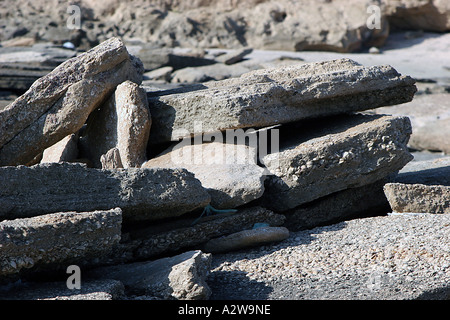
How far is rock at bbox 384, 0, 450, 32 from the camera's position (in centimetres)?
1338

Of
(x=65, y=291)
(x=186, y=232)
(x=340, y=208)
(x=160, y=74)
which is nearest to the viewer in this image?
(x=65, y=291)

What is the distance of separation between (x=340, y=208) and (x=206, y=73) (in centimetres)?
601

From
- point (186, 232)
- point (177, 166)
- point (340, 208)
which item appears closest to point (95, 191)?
point (186, 232)

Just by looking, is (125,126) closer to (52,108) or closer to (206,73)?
(52,108)

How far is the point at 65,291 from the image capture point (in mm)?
2781

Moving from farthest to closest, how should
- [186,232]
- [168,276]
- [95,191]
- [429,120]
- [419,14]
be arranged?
[419,14]
[429,120]
[186,232]
[95,191]
[168,276]

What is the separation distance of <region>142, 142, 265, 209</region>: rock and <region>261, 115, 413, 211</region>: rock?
0.65ft

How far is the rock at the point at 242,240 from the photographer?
349 centimetres

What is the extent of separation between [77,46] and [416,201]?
9.31m

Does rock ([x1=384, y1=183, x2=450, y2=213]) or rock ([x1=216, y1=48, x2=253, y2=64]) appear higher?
rock ([x1=384, y1=183, x2=450, y2=213])

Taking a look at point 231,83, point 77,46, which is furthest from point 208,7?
point 231,83

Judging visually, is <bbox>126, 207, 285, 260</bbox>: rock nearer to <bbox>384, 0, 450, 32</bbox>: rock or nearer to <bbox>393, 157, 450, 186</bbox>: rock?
<bbox>393, 157, 450, 186</bbox>: rock

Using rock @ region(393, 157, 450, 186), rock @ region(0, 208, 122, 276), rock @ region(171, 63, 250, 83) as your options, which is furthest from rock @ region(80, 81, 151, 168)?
rock @ region(171, 63, 250, 83)

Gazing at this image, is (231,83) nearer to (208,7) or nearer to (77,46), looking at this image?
(77,46)
